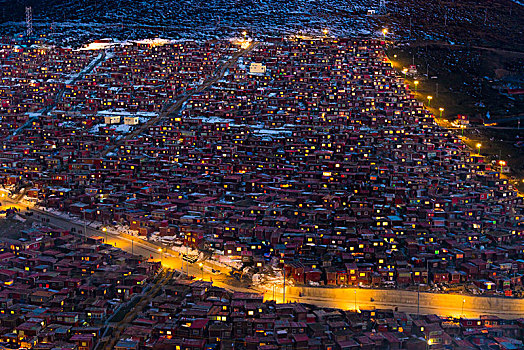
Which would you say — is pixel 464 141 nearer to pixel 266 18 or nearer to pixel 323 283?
pixel 323 283

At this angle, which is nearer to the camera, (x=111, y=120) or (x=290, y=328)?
(x=290, y=328)

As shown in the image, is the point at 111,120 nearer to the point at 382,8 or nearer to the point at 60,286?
the point at 60,286

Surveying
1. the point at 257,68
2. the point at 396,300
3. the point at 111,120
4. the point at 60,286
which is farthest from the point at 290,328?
the point at 257,68

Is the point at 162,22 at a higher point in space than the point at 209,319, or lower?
lower

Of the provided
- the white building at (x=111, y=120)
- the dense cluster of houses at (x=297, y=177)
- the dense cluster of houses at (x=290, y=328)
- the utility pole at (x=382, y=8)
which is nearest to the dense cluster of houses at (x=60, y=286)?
the dense cluster of houses at (x=290, y=328)

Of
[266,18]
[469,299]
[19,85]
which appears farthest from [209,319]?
[266,18]

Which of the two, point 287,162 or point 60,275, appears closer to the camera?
point 60,275
